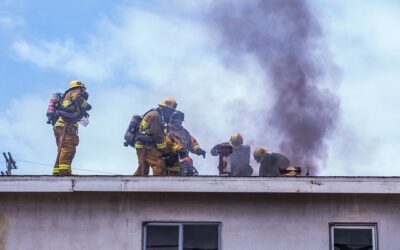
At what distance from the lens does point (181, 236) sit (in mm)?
11383

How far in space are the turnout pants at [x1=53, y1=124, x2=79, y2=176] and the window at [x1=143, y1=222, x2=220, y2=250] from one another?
12.8 ft

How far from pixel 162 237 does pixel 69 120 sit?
4493 mm

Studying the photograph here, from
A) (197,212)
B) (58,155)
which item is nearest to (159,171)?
(58,155)

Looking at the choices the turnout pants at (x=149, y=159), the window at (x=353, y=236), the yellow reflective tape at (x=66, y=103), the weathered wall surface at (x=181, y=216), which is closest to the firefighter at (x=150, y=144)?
the turnout pants at (x=149, y=159)

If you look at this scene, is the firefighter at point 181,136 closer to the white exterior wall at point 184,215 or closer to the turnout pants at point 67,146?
the turnout pants at point 67,146

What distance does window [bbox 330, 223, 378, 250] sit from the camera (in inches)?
445

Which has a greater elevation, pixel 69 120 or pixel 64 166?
pixel 69 120

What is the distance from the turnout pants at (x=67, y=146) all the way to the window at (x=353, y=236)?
5325mm

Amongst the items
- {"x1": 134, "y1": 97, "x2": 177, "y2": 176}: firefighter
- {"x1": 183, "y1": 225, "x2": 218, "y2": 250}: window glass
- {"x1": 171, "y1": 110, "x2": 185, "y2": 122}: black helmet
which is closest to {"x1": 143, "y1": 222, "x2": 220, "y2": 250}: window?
{"x1": 183, "y1": 225, "x2": 218, "y2": 250}: window glass

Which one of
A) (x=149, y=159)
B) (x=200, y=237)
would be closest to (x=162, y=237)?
(x=200, y=237)

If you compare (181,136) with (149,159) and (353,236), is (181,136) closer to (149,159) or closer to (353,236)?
(149,159)

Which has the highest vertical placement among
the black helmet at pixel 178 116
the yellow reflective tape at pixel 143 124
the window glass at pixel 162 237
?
the black helmet at pixel 178 116

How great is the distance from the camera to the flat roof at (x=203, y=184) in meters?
11.2

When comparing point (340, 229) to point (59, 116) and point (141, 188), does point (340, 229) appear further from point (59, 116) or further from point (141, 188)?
point (59, 116)
